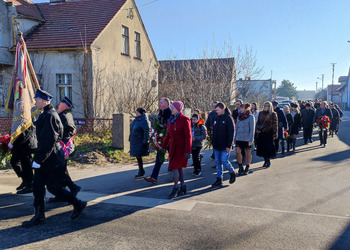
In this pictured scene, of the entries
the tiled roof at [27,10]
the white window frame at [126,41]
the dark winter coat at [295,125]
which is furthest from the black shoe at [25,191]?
the white window frame at [126,41]

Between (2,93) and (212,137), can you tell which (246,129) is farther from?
(2,93)

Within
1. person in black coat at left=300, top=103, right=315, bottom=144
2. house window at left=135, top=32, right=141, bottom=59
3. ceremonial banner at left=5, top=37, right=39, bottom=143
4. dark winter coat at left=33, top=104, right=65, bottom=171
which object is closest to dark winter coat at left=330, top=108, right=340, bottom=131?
person in black coat at left=300, top=103, right=315, bottom=144

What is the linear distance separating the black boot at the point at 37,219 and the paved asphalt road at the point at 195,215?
4.2 inches

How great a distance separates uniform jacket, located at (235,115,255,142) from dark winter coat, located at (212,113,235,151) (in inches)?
57.1

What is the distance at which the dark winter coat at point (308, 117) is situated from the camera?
13.6m

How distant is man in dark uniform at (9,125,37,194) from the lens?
6496 mm

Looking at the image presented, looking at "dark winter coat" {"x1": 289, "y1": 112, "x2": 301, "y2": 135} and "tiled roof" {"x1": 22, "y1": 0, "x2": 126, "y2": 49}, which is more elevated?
"tiled roof" {"x1": 22, "y1": 0, "x2": 126, "y2": 49}

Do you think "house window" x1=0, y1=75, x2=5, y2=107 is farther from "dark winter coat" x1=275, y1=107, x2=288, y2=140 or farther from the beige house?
"dark winter coat" x1=275, y1=107, x2=288, y2=140

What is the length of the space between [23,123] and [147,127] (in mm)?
2702

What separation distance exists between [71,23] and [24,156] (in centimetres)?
1429

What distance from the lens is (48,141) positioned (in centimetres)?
459

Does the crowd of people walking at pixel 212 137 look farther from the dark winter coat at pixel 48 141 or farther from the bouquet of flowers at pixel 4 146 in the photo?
the bouquet of flowers at pixel 4 146

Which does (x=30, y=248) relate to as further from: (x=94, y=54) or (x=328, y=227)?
(x=94, y=54)

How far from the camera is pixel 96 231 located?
4531 mm
